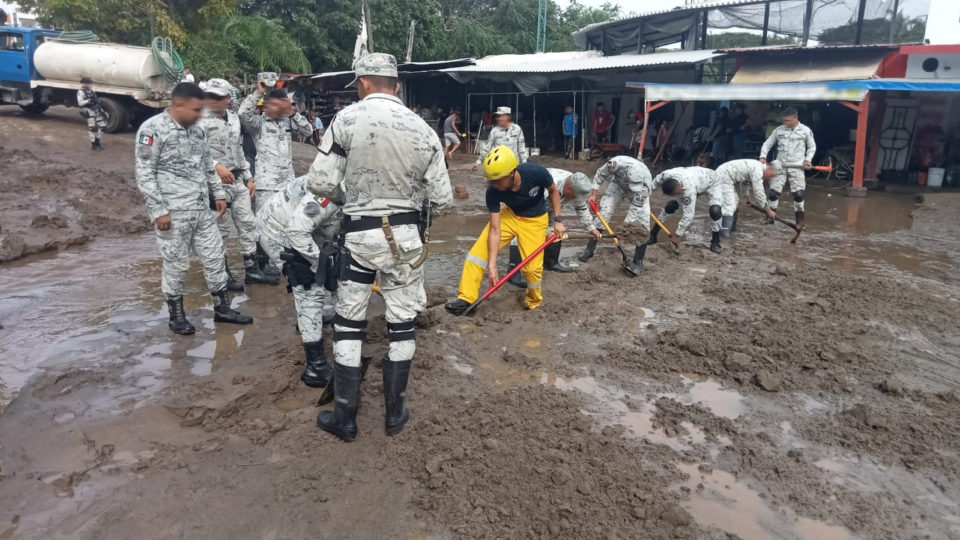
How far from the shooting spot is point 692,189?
7160 millimetres

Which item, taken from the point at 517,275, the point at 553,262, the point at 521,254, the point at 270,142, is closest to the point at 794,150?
the point at 553,262

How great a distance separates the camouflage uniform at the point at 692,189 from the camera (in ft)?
23.3

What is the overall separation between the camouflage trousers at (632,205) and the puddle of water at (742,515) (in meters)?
4.22

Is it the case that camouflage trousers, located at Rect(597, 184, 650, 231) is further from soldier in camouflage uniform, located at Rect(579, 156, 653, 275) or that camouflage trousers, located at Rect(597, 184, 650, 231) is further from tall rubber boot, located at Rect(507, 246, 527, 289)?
tall rubber boot, located at Rect(507, 246, 527, 289)

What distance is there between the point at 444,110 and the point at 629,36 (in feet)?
21.1

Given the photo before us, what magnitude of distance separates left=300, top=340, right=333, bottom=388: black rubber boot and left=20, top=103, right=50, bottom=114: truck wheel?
14.3m

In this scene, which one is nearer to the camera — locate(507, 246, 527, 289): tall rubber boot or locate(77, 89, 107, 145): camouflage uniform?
locate(507, 246, 527, 289): tall rubber boot

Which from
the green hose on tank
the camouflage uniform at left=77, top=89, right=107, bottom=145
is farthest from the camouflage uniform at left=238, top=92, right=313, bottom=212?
the green hose on tank

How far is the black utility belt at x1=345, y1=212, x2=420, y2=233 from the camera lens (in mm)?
3242

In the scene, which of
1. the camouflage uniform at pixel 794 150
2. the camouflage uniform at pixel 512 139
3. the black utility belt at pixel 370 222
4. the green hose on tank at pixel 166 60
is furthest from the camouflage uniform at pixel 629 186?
the green hose on tank at pixel 166 60

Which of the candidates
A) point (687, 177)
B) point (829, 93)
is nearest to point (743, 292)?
point (687, 177)

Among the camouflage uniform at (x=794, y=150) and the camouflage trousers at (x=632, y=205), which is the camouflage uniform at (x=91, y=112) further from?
the camouflage uniform at (x=794, y=150)

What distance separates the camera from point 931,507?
2.95 meters

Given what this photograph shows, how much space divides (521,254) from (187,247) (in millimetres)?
2686
